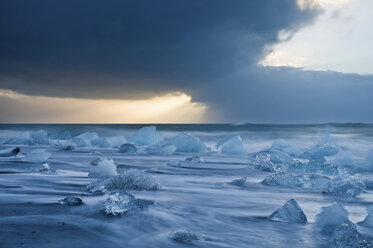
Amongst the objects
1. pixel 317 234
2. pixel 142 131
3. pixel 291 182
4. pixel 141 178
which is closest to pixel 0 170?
pixel 141 178

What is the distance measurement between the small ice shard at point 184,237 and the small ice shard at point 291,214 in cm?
87

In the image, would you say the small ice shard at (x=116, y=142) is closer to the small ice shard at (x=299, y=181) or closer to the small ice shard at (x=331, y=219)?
the small ice shard at (x=299, y=181)

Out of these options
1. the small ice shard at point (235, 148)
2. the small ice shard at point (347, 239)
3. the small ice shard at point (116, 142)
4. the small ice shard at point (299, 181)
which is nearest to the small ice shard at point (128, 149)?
the small ice shard at point (116, 142)

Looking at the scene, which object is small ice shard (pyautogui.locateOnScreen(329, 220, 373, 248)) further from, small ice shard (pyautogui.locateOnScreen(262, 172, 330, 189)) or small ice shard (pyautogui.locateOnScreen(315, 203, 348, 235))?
small ice shard (pyautogui.locateOnScreen(262, 172, 330, 189))

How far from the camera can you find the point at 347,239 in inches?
87.0

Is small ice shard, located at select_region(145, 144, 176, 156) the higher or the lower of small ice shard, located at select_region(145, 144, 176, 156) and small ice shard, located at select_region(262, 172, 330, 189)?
the higher

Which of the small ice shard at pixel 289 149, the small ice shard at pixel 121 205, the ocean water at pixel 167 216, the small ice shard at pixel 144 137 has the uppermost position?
the small ice shard at pixel 144 137

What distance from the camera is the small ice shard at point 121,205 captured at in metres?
2.83

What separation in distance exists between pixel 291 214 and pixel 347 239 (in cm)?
68

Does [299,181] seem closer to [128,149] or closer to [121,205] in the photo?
[121,205]

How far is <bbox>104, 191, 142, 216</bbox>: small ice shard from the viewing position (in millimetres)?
2830

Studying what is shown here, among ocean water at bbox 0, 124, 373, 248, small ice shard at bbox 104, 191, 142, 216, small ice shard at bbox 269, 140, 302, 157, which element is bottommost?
ocean water at bbox 0, 124, 373, 248

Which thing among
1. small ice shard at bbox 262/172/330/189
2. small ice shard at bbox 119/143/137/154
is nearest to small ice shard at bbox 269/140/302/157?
small ice shard at bbox 119/143/137/154

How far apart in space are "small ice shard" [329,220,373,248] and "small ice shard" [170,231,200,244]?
87cm
